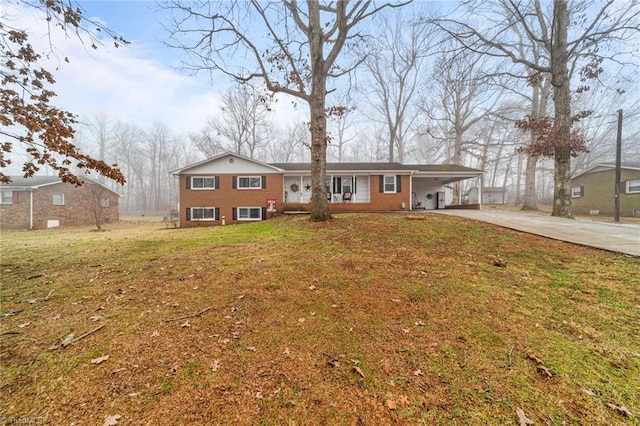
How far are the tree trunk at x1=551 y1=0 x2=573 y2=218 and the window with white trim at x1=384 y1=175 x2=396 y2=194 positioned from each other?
27.2 feet

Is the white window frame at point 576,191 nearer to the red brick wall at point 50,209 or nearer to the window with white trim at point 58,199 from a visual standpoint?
the red brick wall at point 50,209

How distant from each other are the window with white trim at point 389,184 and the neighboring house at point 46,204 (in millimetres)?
20736

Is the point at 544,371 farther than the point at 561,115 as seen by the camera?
No

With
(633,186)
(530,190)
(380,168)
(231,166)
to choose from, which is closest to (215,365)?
(231,166)

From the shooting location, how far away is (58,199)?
22.4m

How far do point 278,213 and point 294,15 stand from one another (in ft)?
33.7

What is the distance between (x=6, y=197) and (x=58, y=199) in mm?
3051

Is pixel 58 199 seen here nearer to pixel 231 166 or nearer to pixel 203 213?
pixel 203 213

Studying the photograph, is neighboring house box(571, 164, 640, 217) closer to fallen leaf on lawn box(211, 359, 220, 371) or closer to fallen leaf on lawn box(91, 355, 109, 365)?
fallen leaf on lawn box(211, 359, 220, 371)

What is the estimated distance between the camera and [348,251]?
5711 millimetres

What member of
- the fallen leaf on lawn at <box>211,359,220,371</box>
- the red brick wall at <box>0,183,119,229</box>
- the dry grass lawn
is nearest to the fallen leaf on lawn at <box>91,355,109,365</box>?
the dry grass lawn

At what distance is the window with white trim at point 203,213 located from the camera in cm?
1692

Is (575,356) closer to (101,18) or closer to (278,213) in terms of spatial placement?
(101,18)

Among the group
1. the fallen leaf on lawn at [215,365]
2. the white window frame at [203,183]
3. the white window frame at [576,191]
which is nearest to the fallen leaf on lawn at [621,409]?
Result: the fallen leaf on lawn at [215,365]
